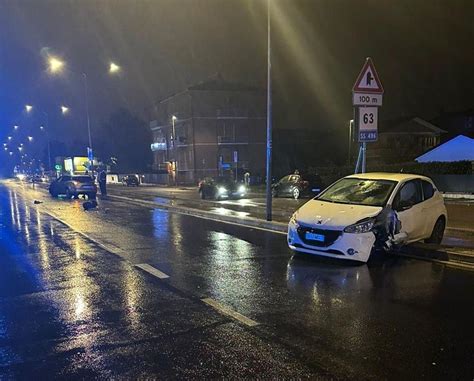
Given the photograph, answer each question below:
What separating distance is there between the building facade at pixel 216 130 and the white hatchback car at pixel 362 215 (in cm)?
4883

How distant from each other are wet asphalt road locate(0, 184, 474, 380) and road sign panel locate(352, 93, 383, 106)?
331 centimetres

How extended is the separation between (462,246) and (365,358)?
19.9 feet

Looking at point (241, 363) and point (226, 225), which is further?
point (226, 225)

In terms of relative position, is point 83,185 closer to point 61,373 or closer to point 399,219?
point 399,219

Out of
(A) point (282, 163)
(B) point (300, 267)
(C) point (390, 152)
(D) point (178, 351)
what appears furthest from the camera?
(A) point (282, 163)

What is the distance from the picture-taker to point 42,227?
1425 centimetres

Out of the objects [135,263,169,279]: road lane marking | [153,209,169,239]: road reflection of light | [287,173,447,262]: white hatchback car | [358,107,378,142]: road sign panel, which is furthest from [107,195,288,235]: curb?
[135,263,169,279]: road lane marking

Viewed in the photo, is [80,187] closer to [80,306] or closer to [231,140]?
[80,306]

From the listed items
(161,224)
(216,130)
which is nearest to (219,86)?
(216,130)

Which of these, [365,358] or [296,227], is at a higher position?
[296,227]

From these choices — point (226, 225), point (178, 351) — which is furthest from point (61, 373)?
point (226, 225)

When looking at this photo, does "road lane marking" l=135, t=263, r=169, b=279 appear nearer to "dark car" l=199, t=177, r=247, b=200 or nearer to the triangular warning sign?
the triangular warning sign

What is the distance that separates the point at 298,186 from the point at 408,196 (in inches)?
708

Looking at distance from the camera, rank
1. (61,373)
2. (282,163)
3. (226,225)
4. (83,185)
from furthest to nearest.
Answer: (282,163) → (83,185) → (226,225) → (61,373)
